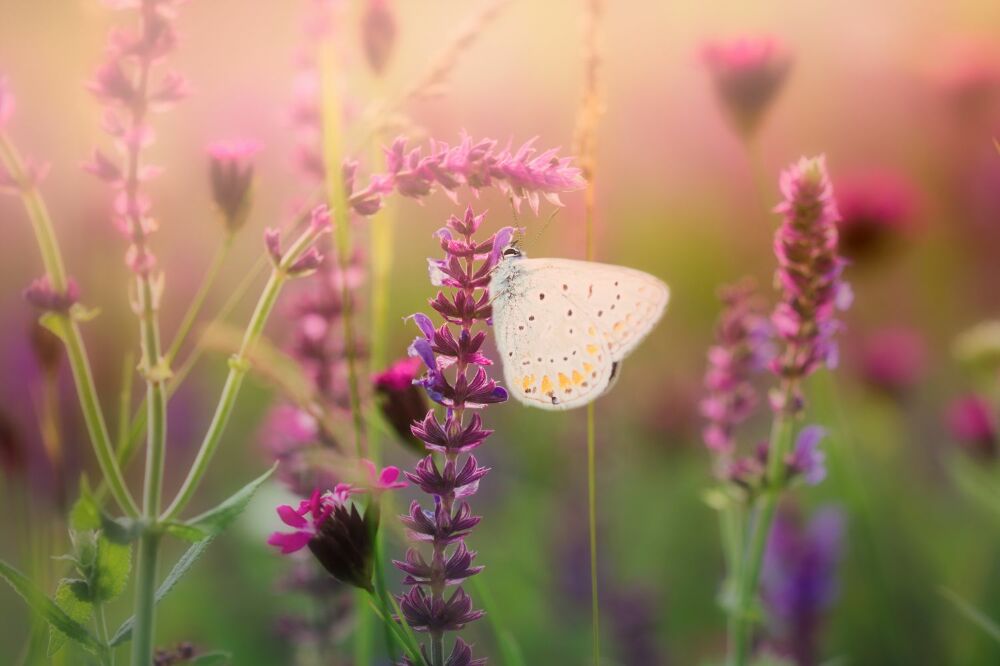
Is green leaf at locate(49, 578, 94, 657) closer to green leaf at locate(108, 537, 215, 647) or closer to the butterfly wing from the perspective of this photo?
green leaf at locate(108, 537, 215, 647)

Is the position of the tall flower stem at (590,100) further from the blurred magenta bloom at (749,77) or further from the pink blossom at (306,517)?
the blurred magenta bloom at (749,77)

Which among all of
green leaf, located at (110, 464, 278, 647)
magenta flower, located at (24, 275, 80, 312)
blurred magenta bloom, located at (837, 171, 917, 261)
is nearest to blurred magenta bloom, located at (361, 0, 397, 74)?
magenta flower, located at (24, 275, 80, 312)

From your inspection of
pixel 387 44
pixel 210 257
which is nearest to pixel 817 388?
pixel 387 44

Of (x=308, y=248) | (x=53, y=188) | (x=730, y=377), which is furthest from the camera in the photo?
(x=53, y=188)

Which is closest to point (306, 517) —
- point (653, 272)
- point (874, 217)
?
point (874, 217)

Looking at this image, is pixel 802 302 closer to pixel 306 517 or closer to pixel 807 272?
pixel 807 272

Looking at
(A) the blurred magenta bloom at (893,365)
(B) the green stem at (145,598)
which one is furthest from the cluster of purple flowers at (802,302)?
(A) the blurred magenta bloom at (893,365)

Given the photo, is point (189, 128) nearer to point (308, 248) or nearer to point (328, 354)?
point (328, 354)
